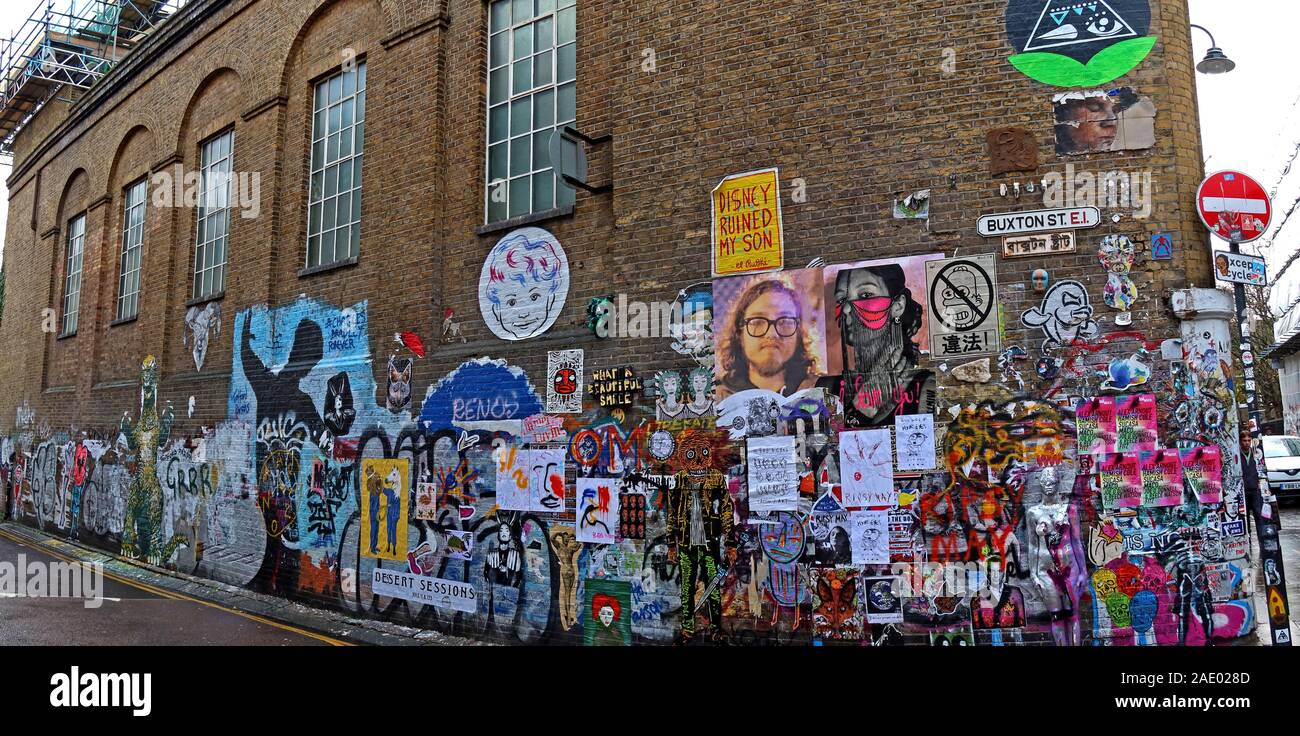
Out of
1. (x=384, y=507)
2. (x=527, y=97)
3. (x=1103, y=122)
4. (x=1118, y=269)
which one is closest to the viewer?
(x=1118, y=269)

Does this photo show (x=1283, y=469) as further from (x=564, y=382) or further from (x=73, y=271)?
(x=73, y=271)

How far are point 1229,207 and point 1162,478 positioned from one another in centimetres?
214

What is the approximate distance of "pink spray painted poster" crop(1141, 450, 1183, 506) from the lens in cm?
568

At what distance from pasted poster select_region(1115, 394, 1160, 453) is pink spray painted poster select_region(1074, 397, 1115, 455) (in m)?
0.05

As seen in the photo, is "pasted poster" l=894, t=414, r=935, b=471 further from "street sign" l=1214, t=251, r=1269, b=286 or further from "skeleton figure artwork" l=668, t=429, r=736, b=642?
"street sign" l=1214, t=251, r=1269, b=286

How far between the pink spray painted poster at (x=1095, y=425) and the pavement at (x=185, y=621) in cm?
608

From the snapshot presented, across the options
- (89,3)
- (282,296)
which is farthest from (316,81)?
(89,3)

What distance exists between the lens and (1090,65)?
19.9ft

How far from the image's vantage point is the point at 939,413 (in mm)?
6059

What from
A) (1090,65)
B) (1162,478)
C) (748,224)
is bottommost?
(1162,478)

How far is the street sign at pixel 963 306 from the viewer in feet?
19.8

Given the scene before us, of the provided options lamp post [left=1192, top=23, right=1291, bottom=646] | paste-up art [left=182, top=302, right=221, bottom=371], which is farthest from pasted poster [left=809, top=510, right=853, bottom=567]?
paste-up art [left=182, top=302, right=221, bottom=371]

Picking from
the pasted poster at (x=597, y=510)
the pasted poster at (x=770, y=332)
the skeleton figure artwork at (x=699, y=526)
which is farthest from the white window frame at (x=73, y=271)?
the pasted poster at (x=770, y=332)

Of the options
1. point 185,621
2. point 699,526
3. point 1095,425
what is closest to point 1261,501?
point 1095,425
